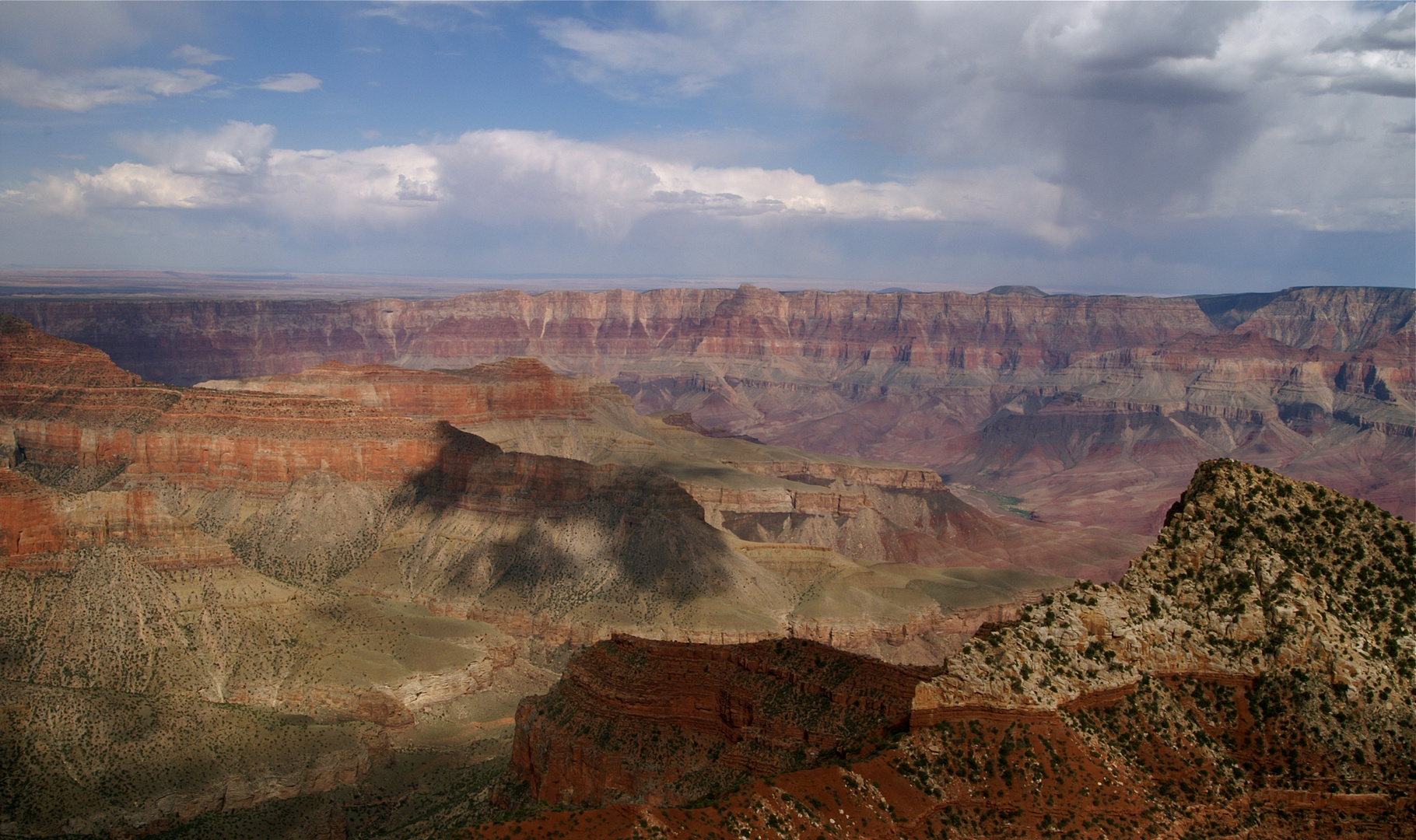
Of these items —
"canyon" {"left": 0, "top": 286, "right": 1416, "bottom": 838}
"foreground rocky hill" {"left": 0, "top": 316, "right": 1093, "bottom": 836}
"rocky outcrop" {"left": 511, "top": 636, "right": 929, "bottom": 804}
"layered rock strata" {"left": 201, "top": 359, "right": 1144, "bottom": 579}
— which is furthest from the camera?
"layered rock strata" {"left": 201, "top": 359, "right": 1144, "bottom": 579}

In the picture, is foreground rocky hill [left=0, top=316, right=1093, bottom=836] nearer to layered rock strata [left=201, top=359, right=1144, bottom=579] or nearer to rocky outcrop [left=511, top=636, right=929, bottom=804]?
layered rock strata [left=201, top=359, right=1144, bottom=579]

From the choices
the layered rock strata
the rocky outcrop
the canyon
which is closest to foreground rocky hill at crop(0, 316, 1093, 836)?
A: the canyon

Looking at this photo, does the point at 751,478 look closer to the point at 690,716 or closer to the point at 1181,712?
the point at 690,716

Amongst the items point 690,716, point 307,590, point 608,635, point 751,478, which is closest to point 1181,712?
point 690,716

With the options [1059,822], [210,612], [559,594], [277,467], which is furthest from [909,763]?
[277,467]

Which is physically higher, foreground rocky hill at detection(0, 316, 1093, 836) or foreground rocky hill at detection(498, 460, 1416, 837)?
foreground rocky hill at detection(498, 460, 1416, 837)

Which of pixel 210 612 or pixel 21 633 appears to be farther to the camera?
pixel 210 612

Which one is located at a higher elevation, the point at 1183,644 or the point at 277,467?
the point at 1183,644

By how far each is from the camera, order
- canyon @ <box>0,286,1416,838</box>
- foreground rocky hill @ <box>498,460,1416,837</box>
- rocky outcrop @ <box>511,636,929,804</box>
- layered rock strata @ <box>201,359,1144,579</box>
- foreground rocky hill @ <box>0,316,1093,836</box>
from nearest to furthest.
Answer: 1. foreground rocky hill @ <box>498,460,1416,837</box>
2. canyon @ <box>0,286,1416,838</box>
3. rocky outcrop @ <box>511,636,929,804</box>
4. foreground rocky hill @ <box>0,316,1093,836</box>
5. layered rock strata @ <box>201,359,1144,579</box>

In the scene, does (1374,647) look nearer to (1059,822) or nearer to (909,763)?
(1059,822)
